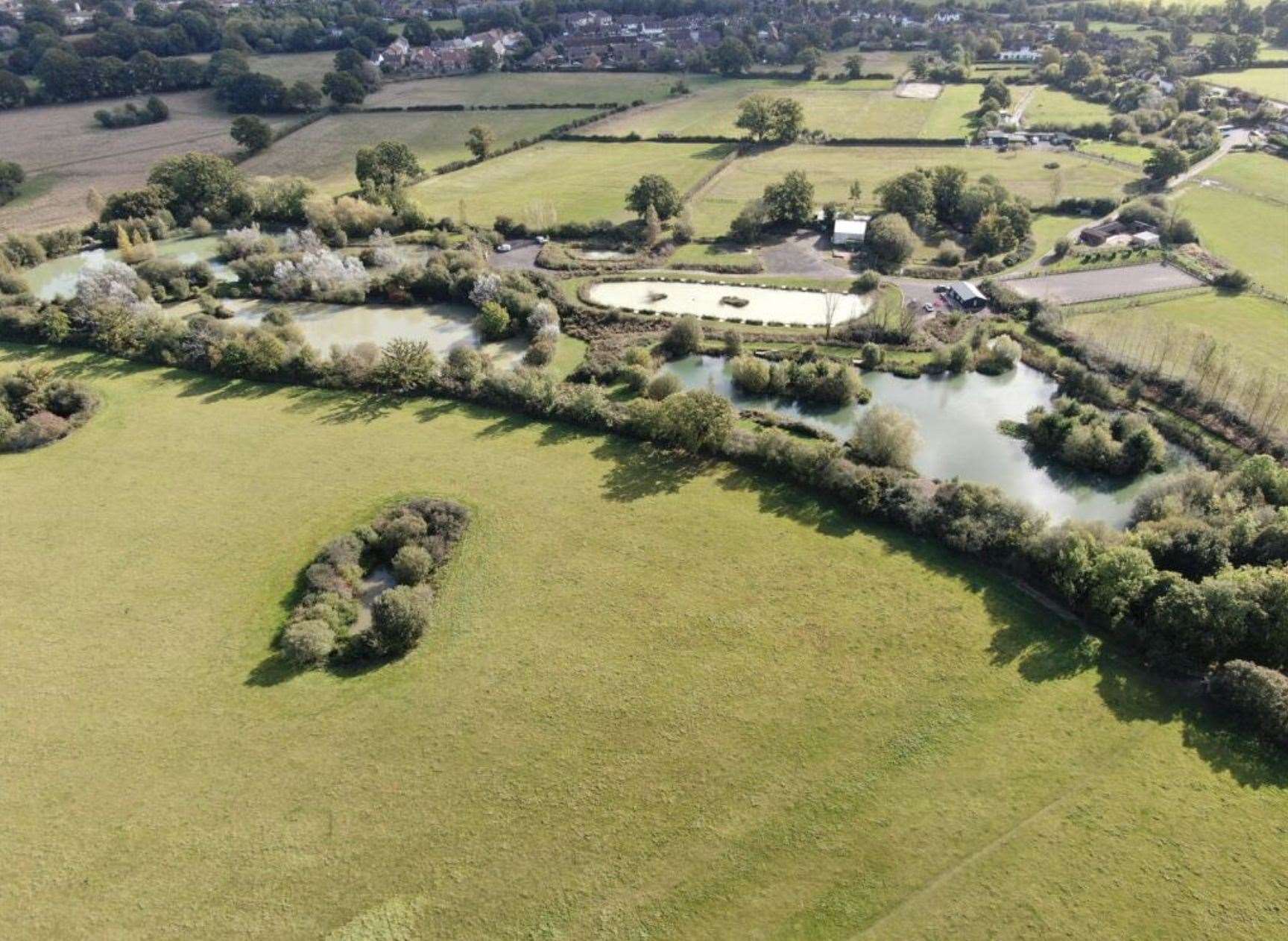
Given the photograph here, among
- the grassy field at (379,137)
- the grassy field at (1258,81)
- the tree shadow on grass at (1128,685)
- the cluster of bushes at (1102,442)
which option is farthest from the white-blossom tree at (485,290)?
the grassy field at (1258,81)

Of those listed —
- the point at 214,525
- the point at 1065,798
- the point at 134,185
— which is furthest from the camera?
the point at 134,185

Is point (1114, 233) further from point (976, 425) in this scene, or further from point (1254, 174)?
point (976, 425)

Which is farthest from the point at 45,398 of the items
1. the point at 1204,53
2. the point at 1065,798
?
the point at 1204,53

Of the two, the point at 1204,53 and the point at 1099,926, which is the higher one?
the point at 1204,53

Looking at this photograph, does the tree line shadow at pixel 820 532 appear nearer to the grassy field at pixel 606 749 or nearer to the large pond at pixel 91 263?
the grassy field at pixel 606 749

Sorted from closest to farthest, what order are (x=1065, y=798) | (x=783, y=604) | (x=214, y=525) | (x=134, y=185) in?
(x=1065, y=798), (x=783, y=604), (x=214, y=525), (x=134, y=185)

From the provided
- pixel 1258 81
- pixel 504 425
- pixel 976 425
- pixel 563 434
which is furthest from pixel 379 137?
pixel 1258 81

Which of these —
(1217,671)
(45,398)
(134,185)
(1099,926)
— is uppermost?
(134,185)

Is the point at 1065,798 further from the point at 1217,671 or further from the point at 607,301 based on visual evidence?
the point at 607,301
